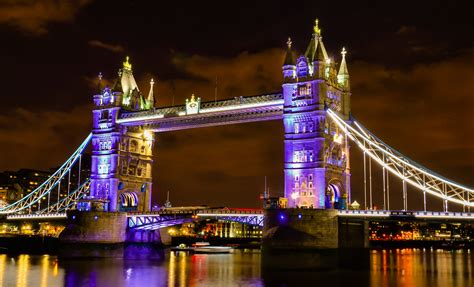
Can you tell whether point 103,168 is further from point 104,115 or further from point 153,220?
point 153,220

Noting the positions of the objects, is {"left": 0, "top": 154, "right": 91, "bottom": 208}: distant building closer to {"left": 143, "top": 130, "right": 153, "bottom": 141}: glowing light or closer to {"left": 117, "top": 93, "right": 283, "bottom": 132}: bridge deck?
{"left": 143, "top": 130, "right": 153, "bottom": 141}: glowing light

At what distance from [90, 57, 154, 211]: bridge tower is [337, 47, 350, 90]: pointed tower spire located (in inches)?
993

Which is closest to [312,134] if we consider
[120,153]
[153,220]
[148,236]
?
[153,220]

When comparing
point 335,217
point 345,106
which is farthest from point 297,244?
point 345,106

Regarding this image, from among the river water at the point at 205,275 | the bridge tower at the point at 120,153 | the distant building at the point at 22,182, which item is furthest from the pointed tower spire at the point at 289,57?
the distant building at the point at 22,182

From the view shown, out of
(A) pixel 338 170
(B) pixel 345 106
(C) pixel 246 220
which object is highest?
(B) pixel 345 106

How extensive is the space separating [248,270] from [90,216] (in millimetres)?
22346

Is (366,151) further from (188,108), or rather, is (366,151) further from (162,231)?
(162,231)

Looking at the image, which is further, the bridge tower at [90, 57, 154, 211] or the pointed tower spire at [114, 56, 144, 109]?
the pointed tower spire at [114, 56, 144, 109]

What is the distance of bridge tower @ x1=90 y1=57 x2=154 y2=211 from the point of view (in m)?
74.2

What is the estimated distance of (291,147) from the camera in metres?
59.8

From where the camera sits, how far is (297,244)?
53625 mm

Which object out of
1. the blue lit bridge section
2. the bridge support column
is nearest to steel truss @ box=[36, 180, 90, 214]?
the blue lit bridge section

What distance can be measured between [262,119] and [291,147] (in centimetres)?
650
